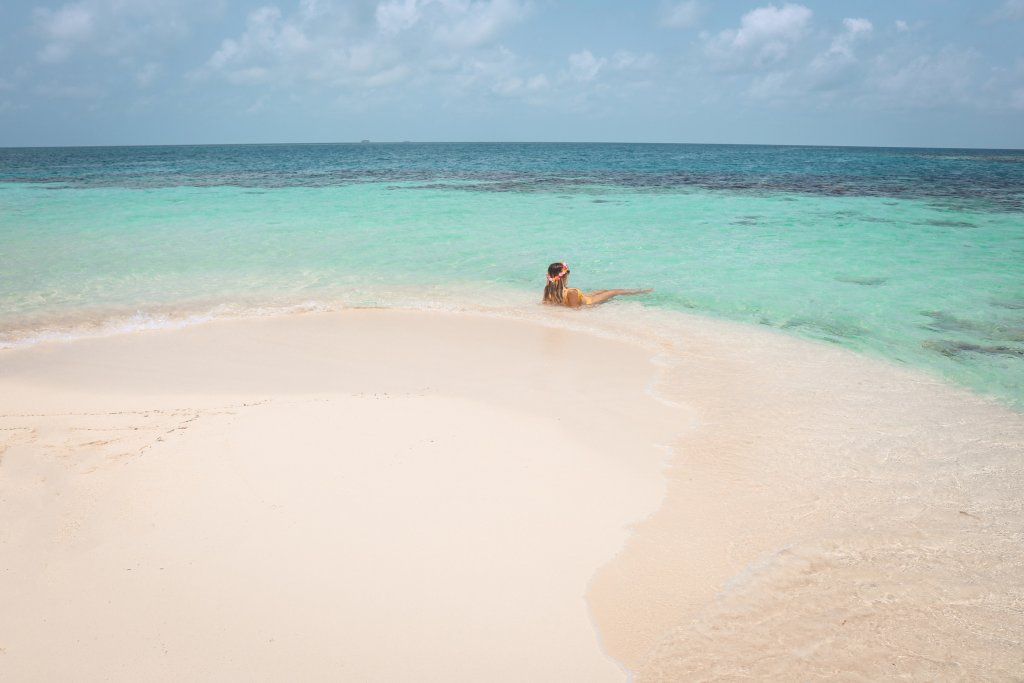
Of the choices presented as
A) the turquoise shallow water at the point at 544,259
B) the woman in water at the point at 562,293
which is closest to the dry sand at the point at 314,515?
the woman in water at the point at 562,293

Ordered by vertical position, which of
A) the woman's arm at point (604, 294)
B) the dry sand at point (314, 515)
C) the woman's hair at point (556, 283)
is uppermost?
the woman's hair at point (556, 283)

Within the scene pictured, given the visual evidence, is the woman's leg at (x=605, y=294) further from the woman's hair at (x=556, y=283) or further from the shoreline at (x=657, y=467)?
the shoreline at (x=657, y=467)

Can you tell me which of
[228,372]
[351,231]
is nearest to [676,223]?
[351,231]

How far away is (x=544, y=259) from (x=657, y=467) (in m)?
8.08

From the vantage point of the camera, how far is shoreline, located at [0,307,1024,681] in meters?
2.90

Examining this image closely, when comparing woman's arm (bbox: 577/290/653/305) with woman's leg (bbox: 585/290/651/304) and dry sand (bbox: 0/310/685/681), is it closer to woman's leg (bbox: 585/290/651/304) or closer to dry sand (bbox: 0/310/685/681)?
woman's leg (bbox: 585/290/651/304)

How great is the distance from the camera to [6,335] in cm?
741

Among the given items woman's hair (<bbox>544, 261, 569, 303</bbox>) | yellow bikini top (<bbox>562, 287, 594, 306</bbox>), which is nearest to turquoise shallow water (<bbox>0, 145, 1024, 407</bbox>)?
woman's hair (<bbox>544, 261, 569, 303</bbox>)

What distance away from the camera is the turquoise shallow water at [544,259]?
323 inches

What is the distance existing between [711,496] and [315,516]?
2566 mm

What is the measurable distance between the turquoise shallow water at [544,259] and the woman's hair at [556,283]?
61 centimetres

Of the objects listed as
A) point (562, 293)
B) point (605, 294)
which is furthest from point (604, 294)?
point (562, 293)

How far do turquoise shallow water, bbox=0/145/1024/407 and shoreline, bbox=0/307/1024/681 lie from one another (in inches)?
60.5

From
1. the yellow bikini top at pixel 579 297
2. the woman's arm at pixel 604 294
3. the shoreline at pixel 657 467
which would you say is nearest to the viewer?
the shoreline at pixel 657 467
